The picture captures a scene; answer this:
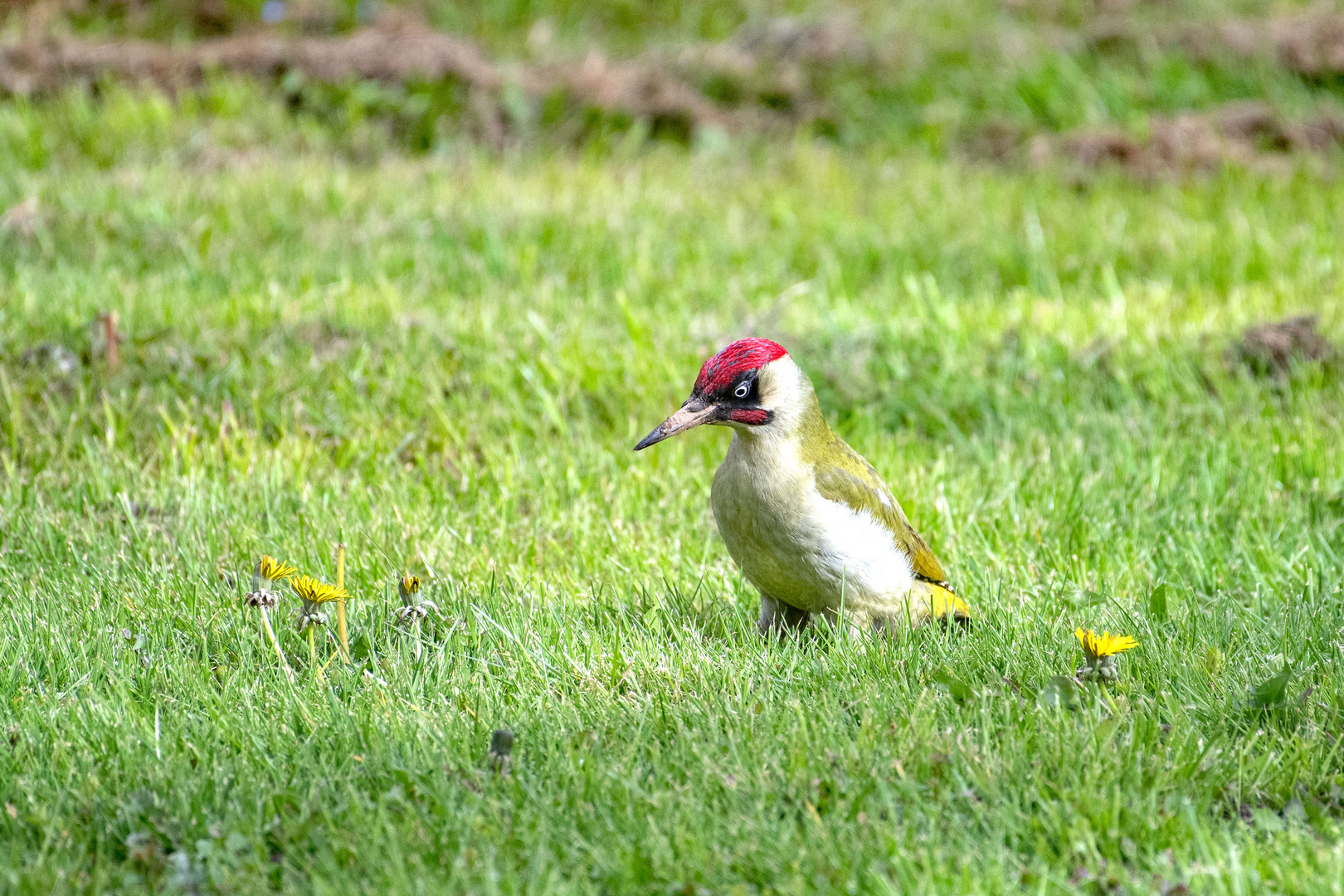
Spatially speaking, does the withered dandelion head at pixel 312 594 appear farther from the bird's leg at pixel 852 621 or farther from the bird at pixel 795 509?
the bird's leg at pixel 852 621

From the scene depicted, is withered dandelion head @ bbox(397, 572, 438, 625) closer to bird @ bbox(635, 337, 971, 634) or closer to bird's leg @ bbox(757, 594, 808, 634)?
bird @ bbox(635, 337, 971, 634)

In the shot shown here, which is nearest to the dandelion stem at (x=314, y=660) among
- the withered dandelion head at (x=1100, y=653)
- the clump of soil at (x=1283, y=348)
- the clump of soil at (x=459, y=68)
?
the withered dandelion head at (x=1100, y=653)

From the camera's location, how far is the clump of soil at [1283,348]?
5496 mm

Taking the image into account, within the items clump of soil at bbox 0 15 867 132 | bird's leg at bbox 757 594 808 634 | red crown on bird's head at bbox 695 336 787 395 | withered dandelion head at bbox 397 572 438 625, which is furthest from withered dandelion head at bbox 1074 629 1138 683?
clump of soil at bbox 0 15 867 132

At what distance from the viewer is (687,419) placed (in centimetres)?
362

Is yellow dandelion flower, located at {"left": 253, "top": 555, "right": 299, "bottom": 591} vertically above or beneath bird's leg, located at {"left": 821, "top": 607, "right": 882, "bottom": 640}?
above

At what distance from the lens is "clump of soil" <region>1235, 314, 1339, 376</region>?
5.50 meters

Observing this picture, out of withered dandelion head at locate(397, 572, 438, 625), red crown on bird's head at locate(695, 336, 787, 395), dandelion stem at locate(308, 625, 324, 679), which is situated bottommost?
dandelion stem at locate(308, 625, 324, 679)

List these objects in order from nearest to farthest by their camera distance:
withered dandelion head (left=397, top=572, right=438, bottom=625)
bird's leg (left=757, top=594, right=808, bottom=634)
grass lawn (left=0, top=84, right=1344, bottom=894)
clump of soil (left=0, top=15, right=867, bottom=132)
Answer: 1. grass lawn (left=0, top=84, right=1344, bottom=894)
2. withered dandelion head (left=397, top=572, right=438, bottom=625)
3. bird's leg (left=757, top=594, right=808, bottom=634)
4. clump of soil (left=0, top=15, right=867, bottom=132)

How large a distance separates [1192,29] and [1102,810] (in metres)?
8.55

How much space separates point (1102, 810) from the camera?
263cm

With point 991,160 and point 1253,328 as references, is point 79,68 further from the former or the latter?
point 1253,328

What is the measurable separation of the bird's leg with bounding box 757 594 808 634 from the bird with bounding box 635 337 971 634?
40 mm

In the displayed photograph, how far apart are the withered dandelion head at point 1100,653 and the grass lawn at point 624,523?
0.05 meters
